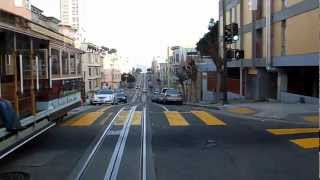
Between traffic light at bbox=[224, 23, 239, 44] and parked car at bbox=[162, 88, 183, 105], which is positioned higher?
traffic light at bbox=[224, 23, 239, 44]

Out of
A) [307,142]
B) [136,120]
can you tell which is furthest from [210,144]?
[136,120]

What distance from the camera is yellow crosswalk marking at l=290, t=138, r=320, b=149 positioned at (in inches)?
482

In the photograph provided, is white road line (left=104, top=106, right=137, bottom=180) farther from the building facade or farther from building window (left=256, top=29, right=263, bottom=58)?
the building facade

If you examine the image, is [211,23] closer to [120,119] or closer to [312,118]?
[120,119]

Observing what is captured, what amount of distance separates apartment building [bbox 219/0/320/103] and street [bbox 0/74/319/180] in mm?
12736

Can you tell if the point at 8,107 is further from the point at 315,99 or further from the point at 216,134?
the point at 315,99

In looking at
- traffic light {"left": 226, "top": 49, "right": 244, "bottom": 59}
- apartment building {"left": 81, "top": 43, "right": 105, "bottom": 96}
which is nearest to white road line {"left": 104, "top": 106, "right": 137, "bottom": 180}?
traffic light {"left": 226, "top": 49, "right": 244, "bottom": 59}

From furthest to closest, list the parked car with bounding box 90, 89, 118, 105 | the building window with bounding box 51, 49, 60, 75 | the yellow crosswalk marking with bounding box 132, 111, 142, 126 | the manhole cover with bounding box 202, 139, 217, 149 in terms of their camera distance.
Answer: the parked car with bounding box 90, 89, 118, 105
the yellow crosswalk marking with bounding box 132, 111, 142, 126
the building window with bounding box 51, 49, 60, 75
the manhole cover with bounding box 202, 139, 217, 149

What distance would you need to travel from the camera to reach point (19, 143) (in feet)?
36.3

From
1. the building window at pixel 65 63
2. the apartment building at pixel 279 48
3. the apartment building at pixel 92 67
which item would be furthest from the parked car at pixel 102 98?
the apartment building at pixel 92 67

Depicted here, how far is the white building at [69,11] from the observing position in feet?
330

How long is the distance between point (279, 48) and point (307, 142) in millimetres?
22441

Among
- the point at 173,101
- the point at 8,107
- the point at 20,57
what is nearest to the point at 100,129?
the point at 20,57

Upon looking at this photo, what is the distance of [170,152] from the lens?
11.9 metres
